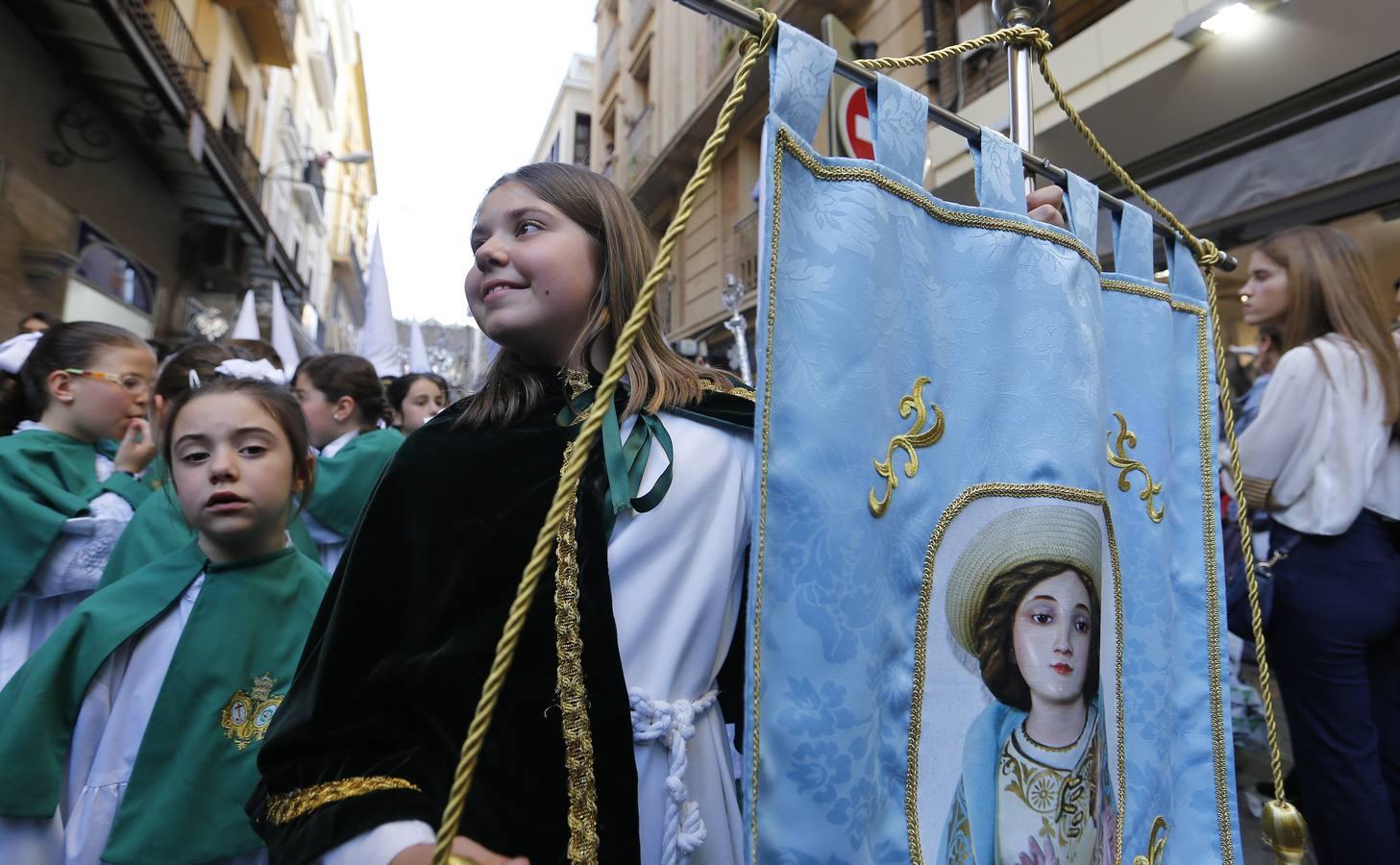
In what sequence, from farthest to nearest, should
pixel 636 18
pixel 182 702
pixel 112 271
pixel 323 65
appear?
1. pixel 323 65
2. pixel 636 18
3. pixel 112 271
4. pixel 182 702

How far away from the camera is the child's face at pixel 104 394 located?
2271 mm

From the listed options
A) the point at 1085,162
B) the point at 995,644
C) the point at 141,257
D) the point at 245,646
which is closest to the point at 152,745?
the point at 245,646

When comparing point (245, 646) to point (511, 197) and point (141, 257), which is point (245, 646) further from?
point (141, 257)

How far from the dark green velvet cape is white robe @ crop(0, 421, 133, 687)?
1490 millimetres

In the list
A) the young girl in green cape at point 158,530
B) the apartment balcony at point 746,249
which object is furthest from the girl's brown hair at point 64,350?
the apartment balcony at point 746,249

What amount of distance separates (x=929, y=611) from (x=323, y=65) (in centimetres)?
2534

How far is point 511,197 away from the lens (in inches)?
44.8

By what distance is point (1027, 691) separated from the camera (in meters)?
0.98

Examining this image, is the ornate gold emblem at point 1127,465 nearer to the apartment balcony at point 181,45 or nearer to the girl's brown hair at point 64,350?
the girl's brown hair at point 64,350

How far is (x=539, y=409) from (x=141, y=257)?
418 inches

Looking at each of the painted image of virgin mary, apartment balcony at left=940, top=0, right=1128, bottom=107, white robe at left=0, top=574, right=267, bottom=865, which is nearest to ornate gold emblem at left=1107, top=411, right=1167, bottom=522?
the painted image of virgin mary

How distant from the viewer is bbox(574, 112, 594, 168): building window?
18.3 meters

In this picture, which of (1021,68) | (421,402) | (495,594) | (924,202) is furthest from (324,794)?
(421,402)

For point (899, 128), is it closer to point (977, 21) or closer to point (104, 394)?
point (104, 394)
